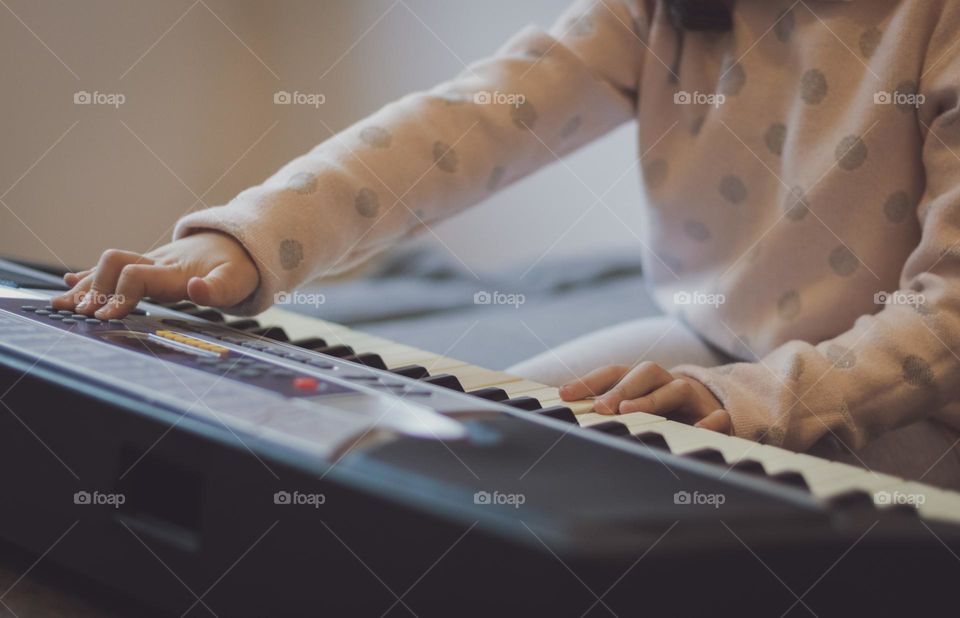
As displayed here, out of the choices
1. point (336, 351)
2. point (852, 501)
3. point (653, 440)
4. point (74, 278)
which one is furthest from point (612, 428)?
point (74, 278)

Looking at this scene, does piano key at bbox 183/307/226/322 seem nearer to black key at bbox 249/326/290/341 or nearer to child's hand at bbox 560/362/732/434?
black key at bbox 249/326/290/341

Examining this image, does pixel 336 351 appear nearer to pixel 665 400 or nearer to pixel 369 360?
pixel 369 360

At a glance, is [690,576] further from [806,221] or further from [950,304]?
[806,221]

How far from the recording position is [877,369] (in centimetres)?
73

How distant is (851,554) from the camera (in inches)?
15.4

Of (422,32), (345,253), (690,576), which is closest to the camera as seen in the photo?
(690,576)

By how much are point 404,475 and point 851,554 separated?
7.0 inches

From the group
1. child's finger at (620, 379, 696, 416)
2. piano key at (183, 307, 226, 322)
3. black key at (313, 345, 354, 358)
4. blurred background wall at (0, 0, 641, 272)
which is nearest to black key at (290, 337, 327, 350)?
black key at (313, 345, 354, 358)

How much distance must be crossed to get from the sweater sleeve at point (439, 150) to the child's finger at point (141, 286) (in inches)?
2.6

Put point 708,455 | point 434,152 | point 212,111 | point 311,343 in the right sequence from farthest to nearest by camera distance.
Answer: point 212,111 < point 434,152 < point 311,343 < point 708,455

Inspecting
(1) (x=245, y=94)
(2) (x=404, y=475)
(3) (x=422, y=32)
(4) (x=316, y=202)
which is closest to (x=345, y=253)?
(4) (x=316, y=202)

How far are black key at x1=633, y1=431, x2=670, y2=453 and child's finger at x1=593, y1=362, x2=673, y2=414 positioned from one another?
0.12 meters

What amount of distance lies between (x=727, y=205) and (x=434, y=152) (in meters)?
0.29

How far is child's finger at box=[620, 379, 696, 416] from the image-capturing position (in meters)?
0.64
